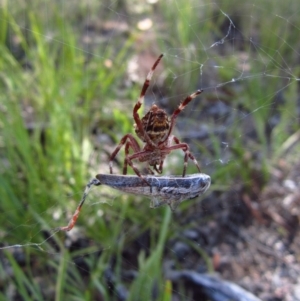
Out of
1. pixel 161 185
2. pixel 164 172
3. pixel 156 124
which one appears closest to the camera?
pixel 161 185

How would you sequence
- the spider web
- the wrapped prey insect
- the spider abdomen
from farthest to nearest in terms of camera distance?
the spider web, the spider abdomen, the wrapped prey insect

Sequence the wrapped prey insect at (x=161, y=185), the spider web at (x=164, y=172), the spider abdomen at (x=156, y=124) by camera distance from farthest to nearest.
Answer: the spider web at (x=164, y=172)
the spider abdomen at (x=156, y=124)
the wrapped prey insect at (x=161, y=185)

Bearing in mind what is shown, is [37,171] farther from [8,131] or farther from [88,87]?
[88,87]

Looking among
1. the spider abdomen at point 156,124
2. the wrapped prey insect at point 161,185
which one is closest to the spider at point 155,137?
the spider abdomen at point 156,124

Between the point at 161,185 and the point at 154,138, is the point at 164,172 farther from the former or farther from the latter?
the point at 161,185

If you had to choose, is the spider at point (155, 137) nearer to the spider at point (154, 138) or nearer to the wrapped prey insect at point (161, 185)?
the spider at point (154, 138)

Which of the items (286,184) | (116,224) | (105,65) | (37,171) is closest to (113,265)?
(116,224)

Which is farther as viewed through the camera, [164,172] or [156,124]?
[164,172]

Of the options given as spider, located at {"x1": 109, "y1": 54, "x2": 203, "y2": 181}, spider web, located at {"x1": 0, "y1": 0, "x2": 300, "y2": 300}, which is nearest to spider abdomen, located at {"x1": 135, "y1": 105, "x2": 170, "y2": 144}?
spider, located at {"x1": 109, "y1": 54, "x2": 203, "y2": 181}

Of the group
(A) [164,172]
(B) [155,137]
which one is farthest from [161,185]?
(A) [164,172]

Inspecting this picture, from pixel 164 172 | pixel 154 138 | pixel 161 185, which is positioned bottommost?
pixel 161 185

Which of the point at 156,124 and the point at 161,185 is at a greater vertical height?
the point at 156,124

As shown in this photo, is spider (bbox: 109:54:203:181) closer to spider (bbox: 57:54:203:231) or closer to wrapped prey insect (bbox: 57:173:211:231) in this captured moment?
spider (bbox: 57:54:203:231)
